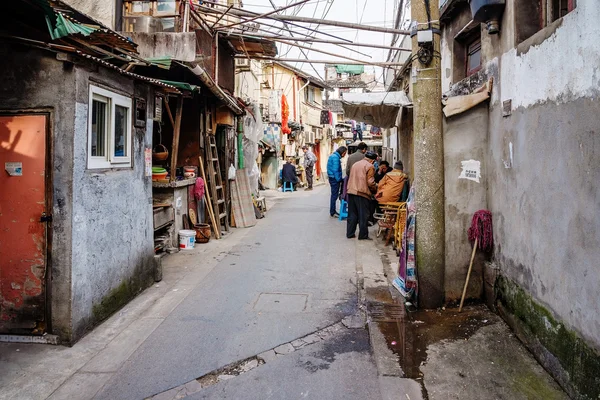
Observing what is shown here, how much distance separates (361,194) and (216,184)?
4.01 m

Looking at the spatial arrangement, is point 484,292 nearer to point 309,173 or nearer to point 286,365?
point 286,365

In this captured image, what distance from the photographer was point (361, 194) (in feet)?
34.7

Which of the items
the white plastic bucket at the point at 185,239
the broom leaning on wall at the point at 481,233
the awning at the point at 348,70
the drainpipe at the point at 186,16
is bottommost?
the white plastic bucket at the point at 185,239

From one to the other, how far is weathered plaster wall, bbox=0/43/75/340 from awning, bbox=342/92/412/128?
6.34 m

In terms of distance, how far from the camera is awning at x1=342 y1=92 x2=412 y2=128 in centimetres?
980

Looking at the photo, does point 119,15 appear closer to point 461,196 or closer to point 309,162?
point 461,196

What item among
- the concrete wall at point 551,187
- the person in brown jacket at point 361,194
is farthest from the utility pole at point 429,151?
the person in brown jacket at point 361,194

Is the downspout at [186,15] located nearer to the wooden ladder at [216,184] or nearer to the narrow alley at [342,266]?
the narrow alley at [342,266]

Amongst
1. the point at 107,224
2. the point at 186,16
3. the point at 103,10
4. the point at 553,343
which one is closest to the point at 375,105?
the point at 186,16

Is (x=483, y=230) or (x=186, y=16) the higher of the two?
(x=186, y=16)

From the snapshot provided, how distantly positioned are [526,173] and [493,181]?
977 mm

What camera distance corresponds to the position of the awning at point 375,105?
980 cm

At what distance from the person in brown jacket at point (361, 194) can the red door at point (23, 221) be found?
7.08 m

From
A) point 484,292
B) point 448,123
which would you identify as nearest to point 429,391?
point 484,292
